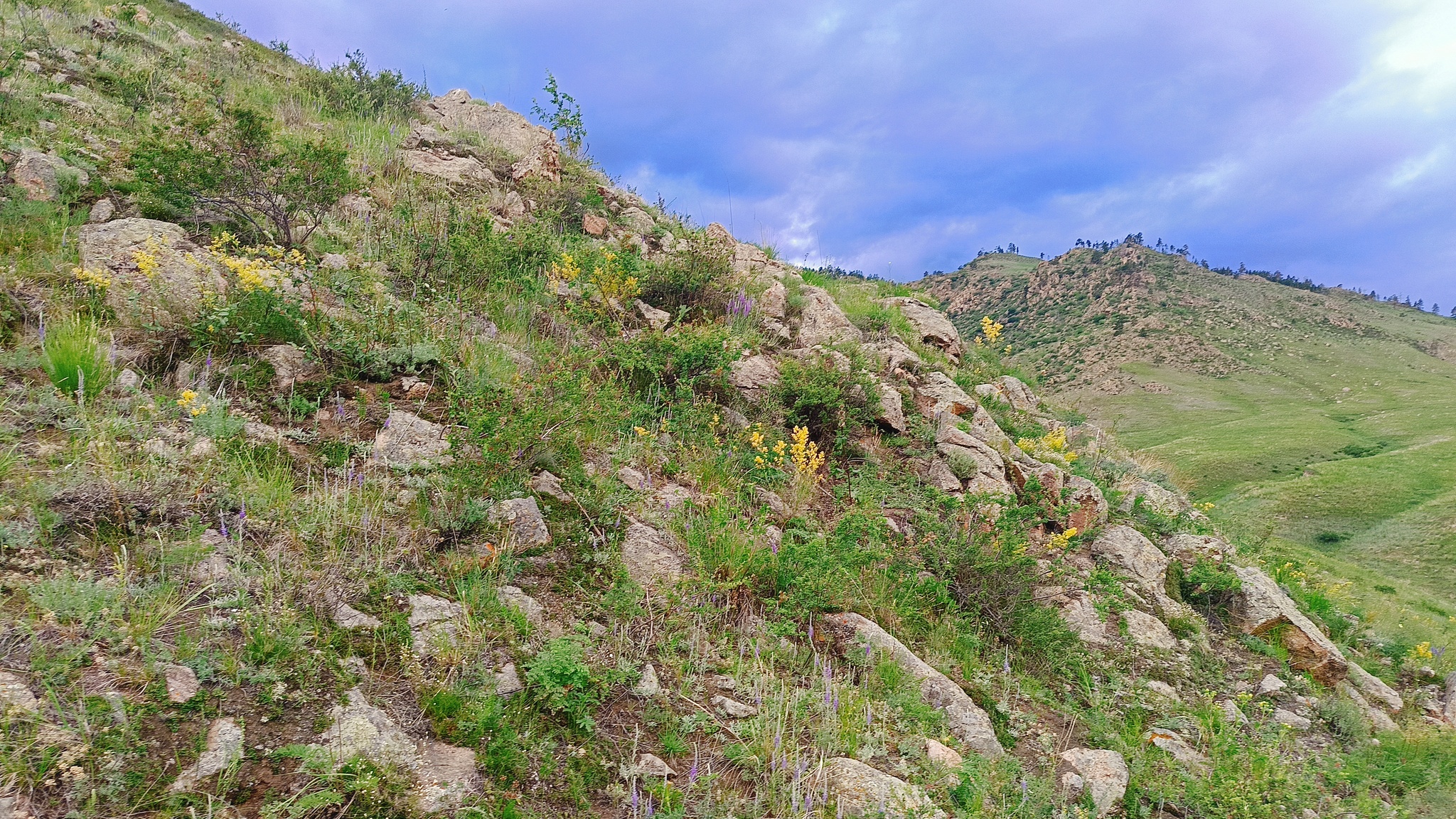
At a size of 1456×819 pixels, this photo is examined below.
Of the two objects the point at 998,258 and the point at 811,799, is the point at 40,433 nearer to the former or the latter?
the point at 811,799

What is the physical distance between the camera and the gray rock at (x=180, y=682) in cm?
232

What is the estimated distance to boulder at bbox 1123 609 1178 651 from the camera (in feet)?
18.0

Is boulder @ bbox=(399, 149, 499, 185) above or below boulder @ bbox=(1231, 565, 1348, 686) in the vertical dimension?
above

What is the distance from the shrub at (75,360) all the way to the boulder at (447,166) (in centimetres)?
588

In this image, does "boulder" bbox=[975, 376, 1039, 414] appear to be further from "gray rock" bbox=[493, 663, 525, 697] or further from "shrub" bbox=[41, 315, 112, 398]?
"shrub" bbox=[41, 315, 112, 398]

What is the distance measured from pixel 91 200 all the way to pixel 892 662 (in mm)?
7914

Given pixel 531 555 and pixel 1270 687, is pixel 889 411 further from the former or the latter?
pixel 531 555

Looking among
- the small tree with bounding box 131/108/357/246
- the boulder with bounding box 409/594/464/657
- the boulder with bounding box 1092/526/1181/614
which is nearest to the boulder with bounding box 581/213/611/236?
the small tree with bounding box 131/108/357/246

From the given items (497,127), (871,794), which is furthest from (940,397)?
(497,127)

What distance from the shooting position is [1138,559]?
255 inches

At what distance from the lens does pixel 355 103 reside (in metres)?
11.1

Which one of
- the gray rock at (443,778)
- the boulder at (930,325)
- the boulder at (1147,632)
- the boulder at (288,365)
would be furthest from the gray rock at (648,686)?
the boulder at (930,325)

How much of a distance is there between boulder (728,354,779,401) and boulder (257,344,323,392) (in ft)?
12.0

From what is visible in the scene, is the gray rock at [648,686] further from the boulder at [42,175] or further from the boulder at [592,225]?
the boulder at [592,225]
